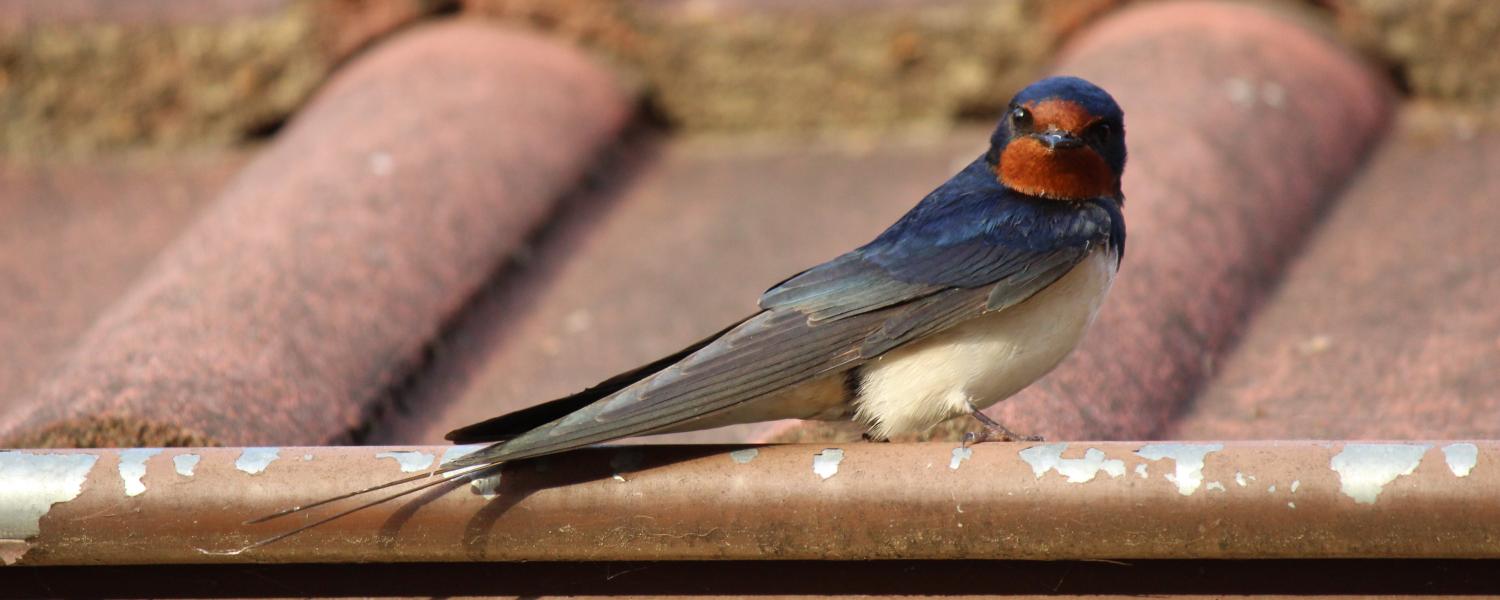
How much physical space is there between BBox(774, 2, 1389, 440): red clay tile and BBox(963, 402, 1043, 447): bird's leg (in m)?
0.09

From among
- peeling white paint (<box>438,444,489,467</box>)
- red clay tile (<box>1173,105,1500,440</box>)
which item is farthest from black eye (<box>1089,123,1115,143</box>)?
peeling white paint (<box>438,444,489,467</box>)

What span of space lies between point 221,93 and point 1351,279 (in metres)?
2.25

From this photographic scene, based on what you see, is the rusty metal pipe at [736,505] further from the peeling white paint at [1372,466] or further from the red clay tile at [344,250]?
the red clay tile at [344,250]

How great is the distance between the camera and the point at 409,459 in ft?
5.10

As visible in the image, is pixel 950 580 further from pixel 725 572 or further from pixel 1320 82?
pixel 1320 82

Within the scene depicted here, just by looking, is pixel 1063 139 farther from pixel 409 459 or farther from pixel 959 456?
pixel 409 459

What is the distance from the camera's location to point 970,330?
6.35 feet

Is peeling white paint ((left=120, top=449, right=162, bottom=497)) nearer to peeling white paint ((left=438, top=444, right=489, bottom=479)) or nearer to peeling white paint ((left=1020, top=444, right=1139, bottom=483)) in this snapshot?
peeling white paint ((left=438, top=444, right=489, bottom=479))

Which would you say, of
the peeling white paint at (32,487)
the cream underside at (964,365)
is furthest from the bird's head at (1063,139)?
the peeling white paint at (32,487)

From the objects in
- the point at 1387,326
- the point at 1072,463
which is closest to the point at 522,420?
the point at 1072,463

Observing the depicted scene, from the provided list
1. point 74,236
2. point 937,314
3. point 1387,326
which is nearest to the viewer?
point 937,314

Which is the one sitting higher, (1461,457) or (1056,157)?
(1056,157)

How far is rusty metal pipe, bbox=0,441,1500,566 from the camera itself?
148 cm

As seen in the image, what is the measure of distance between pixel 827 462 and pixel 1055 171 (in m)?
0.71
